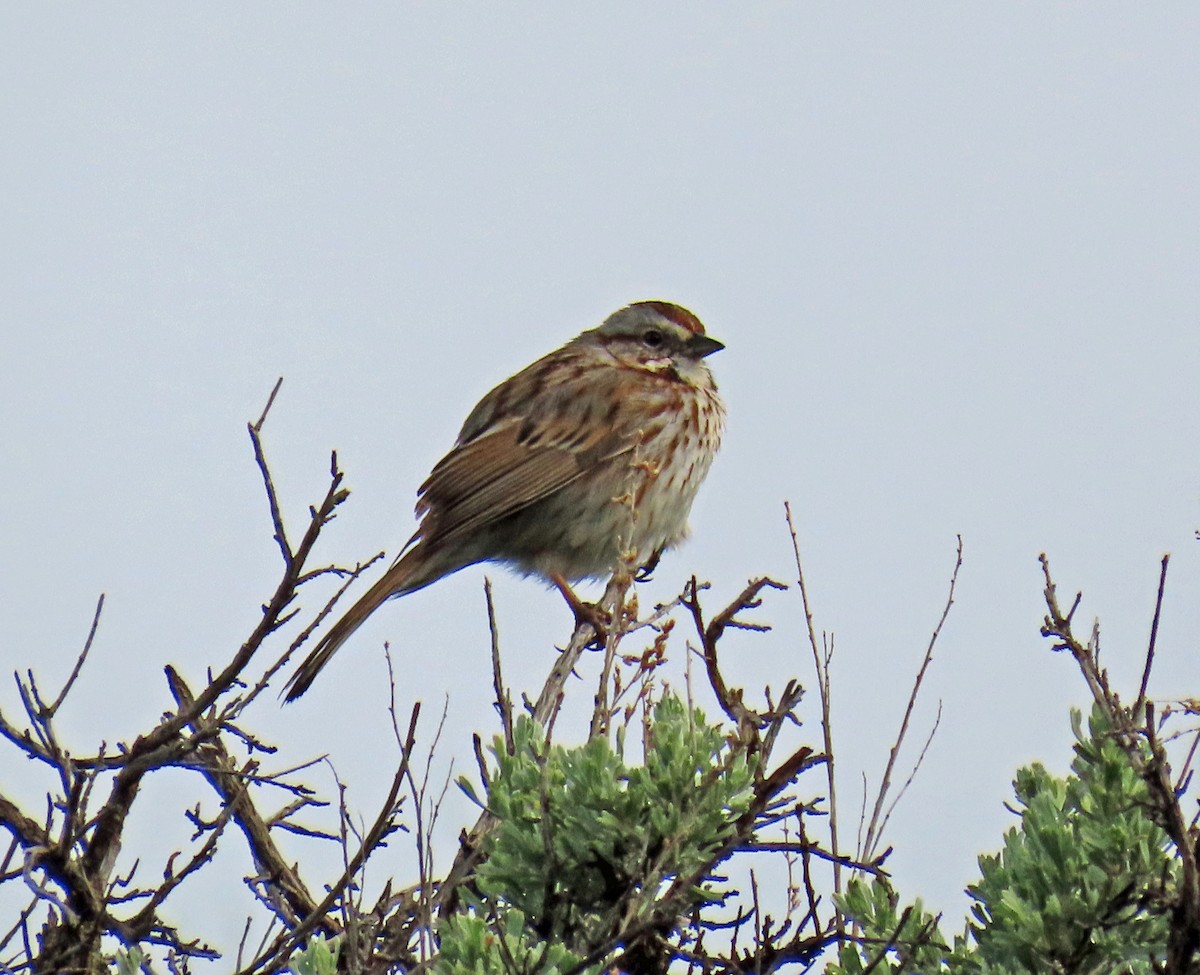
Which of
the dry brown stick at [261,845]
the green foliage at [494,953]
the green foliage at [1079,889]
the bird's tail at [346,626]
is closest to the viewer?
the green foliage at [494,953]

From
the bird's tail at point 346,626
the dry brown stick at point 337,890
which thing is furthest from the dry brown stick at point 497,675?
the bird's tail at point 346,626

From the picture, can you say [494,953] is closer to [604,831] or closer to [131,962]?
[604,831]

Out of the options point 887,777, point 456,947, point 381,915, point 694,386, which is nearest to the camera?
point 456,947

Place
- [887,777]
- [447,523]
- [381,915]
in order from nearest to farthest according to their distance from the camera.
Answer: [381,915] → [887,777] → [447,523]

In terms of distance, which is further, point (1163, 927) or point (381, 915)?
point (381, 915)

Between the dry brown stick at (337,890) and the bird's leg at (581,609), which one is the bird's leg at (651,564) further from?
the dry brown stick at (337,890)

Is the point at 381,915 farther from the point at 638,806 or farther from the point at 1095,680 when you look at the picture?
the point at 1095,680

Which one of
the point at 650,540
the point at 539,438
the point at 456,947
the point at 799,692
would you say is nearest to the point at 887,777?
the point at 799,692
